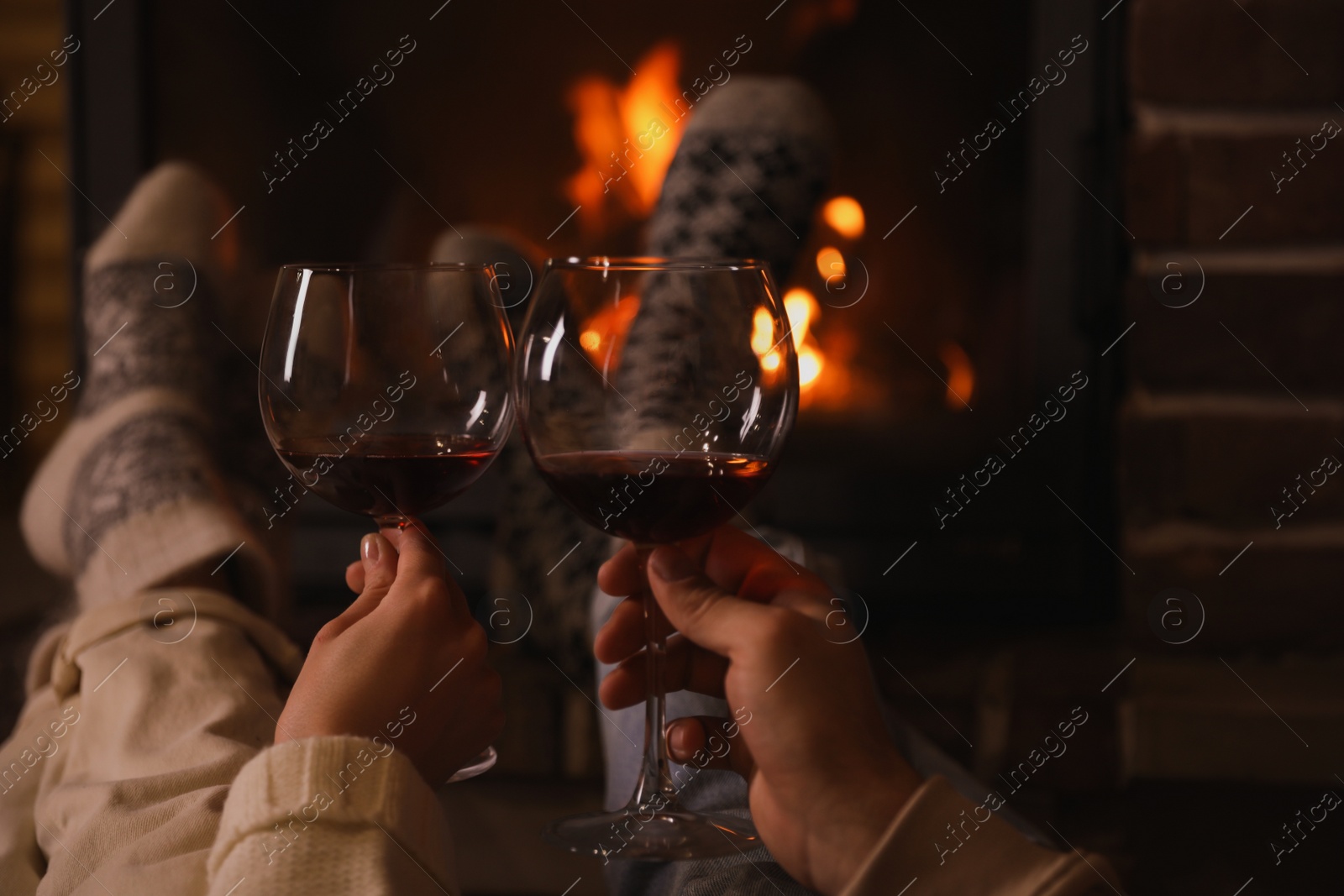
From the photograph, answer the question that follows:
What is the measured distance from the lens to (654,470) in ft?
1.78

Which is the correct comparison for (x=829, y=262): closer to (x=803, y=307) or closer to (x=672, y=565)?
(x=803, y=307)

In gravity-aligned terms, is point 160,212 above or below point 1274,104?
above

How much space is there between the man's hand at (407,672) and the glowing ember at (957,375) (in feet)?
3.05

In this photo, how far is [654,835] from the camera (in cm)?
55

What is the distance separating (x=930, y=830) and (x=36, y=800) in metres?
0.51

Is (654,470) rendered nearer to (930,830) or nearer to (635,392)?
(635,392)

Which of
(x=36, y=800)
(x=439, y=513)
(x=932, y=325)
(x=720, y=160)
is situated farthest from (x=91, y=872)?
(x=932, y=325)

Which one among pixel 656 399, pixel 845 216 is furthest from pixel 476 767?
pixel 845 216

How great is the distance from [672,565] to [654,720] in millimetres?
78

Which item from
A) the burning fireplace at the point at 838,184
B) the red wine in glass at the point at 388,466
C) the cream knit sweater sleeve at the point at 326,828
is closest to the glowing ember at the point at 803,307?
the burning fireplace at the point at 838,184

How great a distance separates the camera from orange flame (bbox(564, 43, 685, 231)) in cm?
144

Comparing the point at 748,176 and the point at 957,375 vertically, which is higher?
the point at 748,176

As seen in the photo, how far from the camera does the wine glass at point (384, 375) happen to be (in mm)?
613

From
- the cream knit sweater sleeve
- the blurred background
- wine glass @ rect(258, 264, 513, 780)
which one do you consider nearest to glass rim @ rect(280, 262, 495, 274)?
wine glass @ rect(258, 264, 513, 780)
